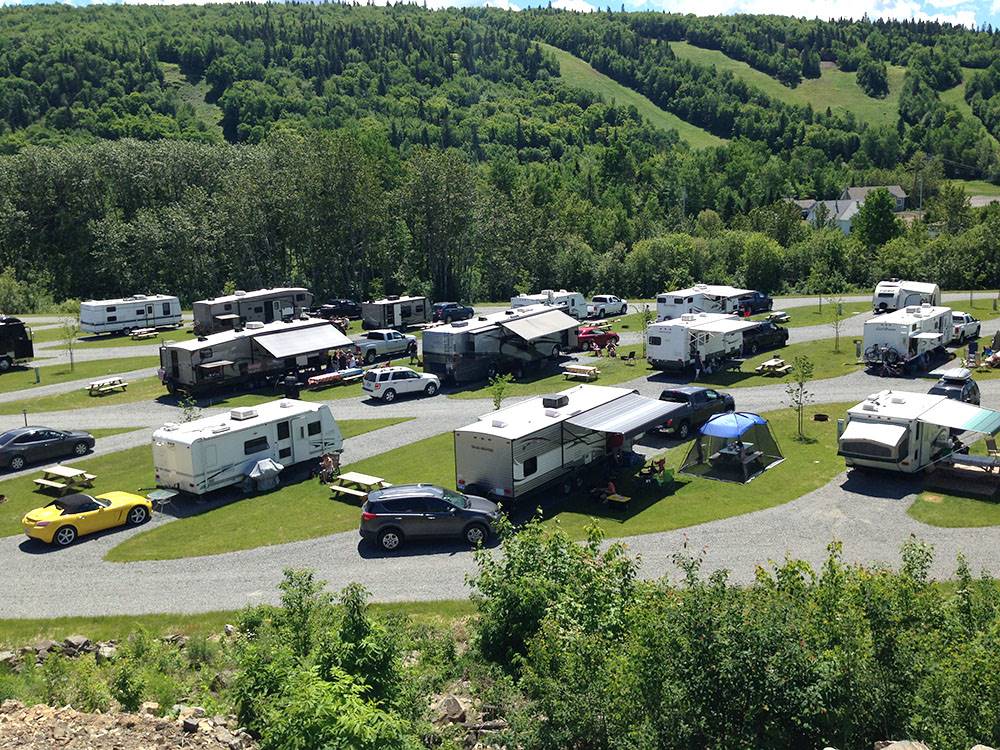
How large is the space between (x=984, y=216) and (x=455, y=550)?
81.0 metres

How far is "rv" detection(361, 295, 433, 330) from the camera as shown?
53344 mm

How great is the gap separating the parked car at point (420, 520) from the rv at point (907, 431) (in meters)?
10.9

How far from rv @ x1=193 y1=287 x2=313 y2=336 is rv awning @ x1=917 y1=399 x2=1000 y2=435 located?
33.8 meters

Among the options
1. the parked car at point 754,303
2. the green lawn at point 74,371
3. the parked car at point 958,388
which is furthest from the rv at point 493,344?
the parked car at point 958,388

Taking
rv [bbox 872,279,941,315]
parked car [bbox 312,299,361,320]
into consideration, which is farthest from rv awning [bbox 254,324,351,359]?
rv [bbox 872,279,941,315]

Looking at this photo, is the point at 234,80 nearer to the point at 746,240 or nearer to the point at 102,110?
the point at 102,110

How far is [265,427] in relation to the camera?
90.3 ft

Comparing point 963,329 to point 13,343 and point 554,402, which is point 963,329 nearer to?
point 554,402

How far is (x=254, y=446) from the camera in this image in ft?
89.6

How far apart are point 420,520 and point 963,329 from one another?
110 ft

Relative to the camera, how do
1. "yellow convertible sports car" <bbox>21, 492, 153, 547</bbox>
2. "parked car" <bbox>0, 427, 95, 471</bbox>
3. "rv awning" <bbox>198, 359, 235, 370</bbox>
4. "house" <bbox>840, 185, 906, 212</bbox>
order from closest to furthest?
1. "yellow convertible sports car" <bbox>21, 492, 153, 547</bbox>
2. "parked car" <bbox>0, 427, 95, 471</bbox>
3. "rv awning" <bbox>198, 359, 235, 370</bbox>
4. "house" <bbox>840, 185, 906, 212</bbox>

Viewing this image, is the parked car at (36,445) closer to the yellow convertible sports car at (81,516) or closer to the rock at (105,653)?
the yellow convertible sports car at (81,516)

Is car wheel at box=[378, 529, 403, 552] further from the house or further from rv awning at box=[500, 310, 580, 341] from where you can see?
the house

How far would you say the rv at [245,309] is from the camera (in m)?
50.8
